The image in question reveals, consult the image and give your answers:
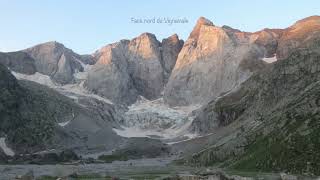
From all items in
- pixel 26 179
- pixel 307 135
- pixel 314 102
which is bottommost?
pixel 26 179

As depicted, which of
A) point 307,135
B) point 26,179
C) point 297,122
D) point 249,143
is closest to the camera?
point 26,179

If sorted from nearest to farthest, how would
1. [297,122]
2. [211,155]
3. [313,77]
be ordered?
[297,122], [211,155], [313,77]

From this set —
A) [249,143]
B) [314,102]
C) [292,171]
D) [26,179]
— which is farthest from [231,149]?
[26,179]

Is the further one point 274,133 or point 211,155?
point 211,155

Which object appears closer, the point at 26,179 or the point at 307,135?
the point at 26,179

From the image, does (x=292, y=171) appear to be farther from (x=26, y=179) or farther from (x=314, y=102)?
(x=26, y=179)

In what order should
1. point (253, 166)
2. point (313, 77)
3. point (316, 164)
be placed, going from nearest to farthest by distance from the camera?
point (316, 164)
point (253, 166)
point (313, 77)

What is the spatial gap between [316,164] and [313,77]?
340 ft

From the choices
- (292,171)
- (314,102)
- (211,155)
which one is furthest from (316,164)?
(211,155)

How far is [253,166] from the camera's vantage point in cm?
11506

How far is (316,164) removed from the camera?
93.8 metres

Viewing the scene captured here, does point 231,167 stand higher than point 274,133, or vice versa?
point 274,133

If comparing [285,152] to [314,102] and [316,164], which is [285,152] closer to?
[316,164]

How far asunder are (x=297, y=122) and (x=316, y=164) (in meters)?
30.0
